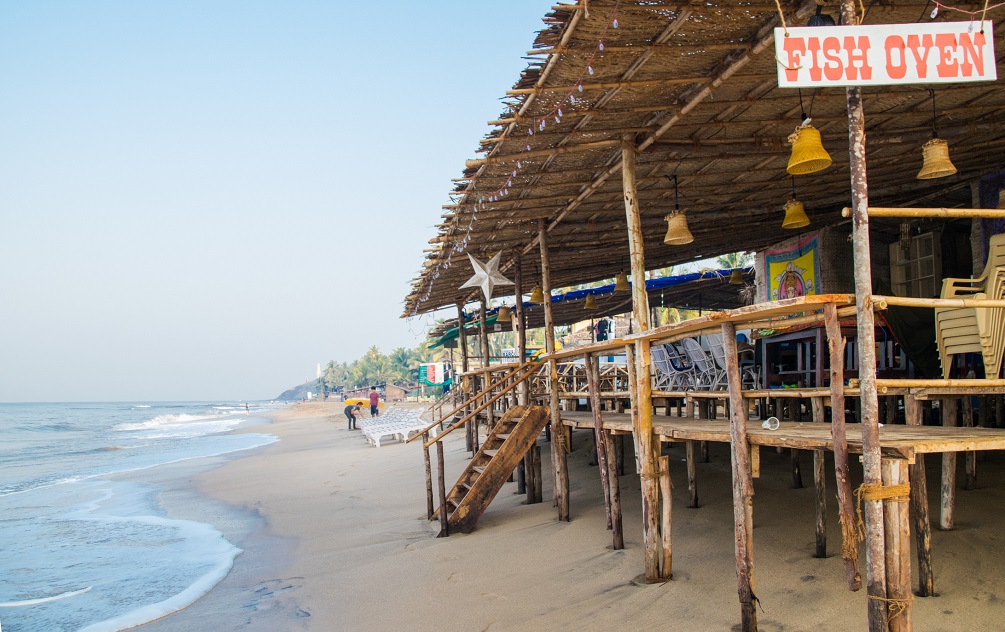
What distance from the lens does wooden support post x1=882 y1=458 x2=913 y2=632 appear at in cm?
341

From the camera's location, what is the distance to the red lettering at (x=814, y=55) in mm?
3305

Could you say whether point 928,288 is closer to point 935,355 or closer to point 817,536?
point 935,355

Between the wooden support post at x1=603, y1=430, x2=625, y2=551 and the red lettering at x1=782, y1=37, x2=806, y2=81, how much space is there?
4133 mm

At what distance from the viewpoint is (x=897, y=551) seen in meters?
3.45

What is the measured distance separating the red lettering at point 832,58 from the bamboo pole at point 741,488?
1.57 meters

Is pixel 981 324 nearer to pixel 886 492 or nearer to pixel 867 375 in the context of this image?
pixel 867 375

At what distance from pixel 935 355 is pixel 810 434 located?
2629 millimetres

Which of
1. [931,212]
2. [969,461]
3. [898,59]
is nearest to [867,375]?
[931,212]

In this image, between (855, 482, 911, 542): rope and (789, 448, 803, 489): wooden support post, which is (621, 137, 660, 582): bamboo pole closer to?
(789, 448, 803, 489): wooden support post

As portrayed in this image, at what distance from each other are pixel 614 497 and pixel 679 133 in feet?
10.8

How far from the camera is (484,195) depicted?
7266mm

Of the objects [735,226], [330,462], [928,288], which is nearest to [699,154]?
[735,226]

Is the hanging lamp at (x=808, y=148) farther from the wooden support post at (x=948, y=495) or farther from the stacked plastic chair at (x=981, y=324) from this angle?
the wooden support post at (x=948, y=495)

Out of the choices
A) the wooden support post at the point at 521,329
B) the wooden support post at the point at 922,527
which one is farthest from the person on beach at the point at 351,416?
the wooden support post at the point at 922,527
